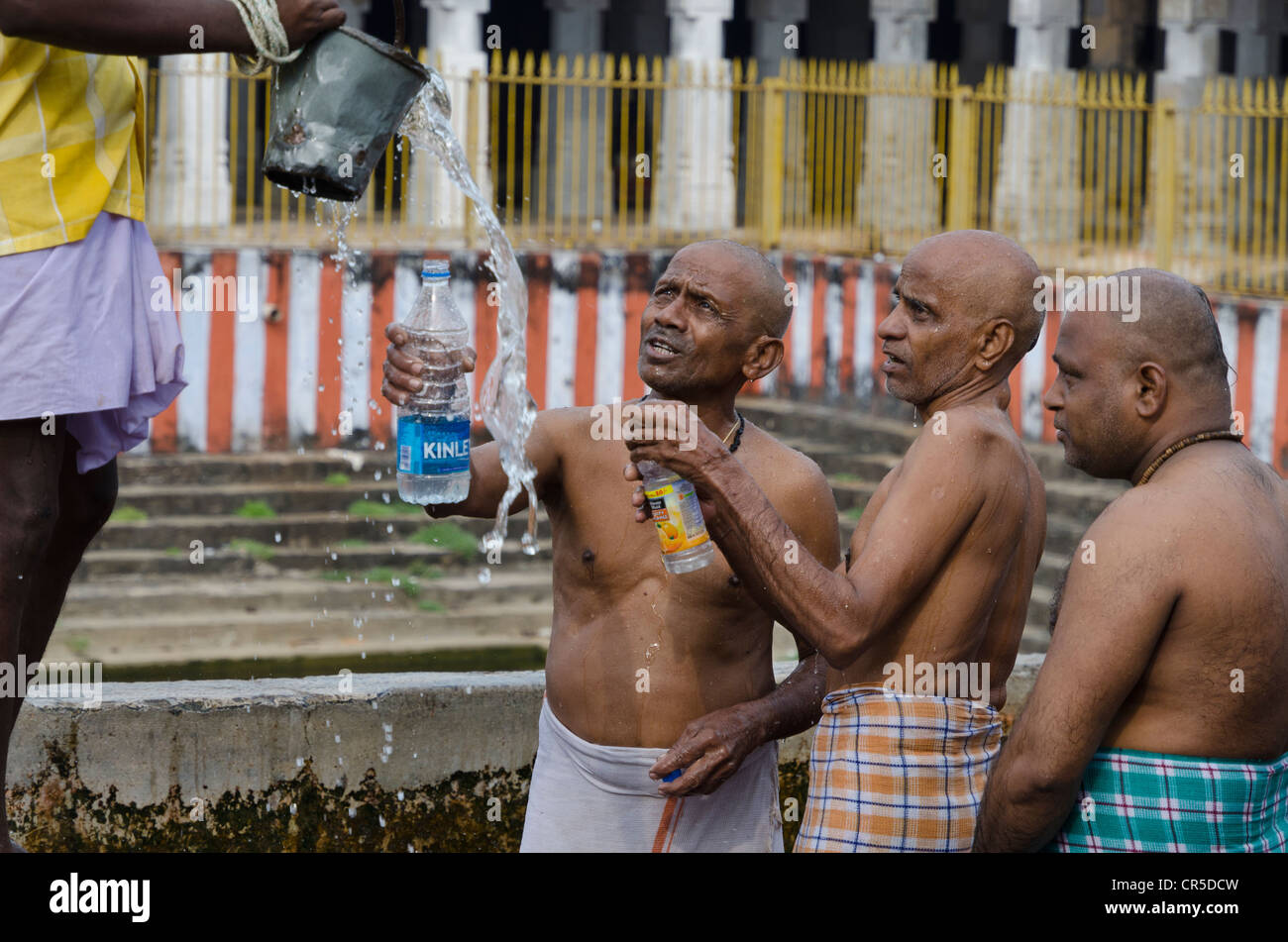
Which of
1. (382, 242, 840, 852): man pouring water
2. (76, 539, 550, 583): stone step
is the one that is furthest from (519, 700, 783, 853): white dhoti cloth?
(76, 539, 550, 583): stone step

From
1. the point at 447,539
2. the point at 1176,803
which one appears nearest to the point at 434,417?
the point at 1176,803

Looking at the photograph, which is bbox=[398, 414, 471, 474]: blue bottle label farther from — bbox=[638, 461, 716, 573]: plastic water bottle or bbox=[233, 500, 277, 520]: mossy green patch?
bbox=[233, 500, 277, 520]: mossy green patch

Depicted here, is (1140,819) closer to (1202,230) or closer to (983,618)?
(983,618)

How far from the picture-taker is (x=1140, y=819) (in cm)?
299

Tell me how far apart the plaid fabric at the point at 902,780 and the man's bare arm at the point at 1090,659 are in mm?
250

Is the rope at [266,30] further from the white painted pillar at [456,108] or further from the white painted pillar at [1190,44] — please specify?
the white painted pillar at [1190,44]

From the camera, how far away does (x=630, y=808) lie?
371cm

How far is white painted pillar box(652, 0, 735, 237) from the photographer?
1388 centimetres

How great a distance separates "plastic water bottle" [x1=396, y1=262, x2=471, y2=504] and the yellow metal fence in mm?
7290

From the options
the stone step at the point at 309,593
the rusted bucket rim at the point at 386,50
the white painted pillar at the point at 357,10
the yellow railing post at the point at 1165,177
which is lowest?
the stone step at the point at 309,593

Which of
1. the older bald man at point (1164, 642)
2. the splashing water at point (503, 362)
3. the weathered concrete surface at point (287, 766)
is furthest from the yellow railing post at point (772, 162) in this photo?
the older bald man at point (1164, 642)

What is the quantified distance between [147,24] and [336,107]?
16.4 inches

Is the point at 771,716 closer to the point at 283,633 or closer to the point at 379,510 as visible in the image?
the point at 283,633

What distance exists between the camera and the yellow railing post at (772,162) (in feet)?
42.2
